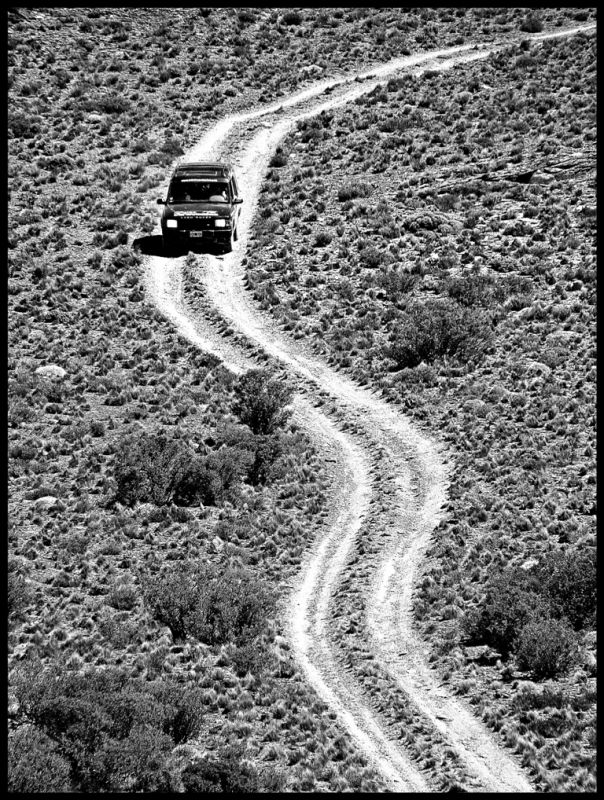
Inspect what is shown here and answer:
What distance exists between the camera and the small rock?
27.9 meters

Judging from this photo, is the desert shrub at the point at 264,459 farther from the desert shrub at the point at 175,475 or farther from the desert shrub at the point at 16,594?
the desert shrub at the point at 16,594

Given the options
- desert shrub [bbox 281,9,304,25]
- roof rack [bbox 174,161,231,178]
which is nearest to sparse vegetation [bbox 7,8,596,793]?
desert shrub [bbox 281,9,304,25]

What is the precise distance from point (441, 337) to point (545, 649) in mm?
13559

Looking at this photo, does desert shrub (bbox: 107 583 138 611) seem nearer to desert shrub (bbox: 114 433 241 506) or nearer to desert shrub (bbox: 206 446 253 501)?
desert shrub (bbox: 114 433 241 506)

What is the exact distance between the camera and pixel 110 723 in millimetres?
13945

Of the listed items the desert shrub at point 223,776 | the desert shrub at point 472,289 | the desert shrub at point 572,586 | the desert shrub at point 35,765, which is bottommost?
the desert shrub at point 223,776

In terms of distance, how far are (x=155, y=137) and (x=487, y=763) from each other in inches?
1438

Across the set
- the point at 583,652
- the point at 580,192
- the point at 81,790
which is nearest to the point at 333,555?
the point at 583,652

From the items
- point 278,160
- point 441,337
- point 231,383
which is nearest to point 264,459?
point 231,383

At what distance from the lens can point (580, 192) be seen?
38938 millimetres

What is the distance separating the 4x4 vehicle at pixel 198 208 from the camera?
3372 centimetres

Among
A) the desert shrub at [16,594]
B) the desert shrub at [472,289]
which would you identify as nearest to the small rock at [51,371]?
the desert shrub at [16,594]

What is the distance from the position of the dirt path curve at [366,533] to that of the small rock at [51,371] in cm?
368

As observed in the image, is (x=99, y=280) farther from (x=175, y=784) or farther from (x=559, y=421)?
(x=175, y=784)
